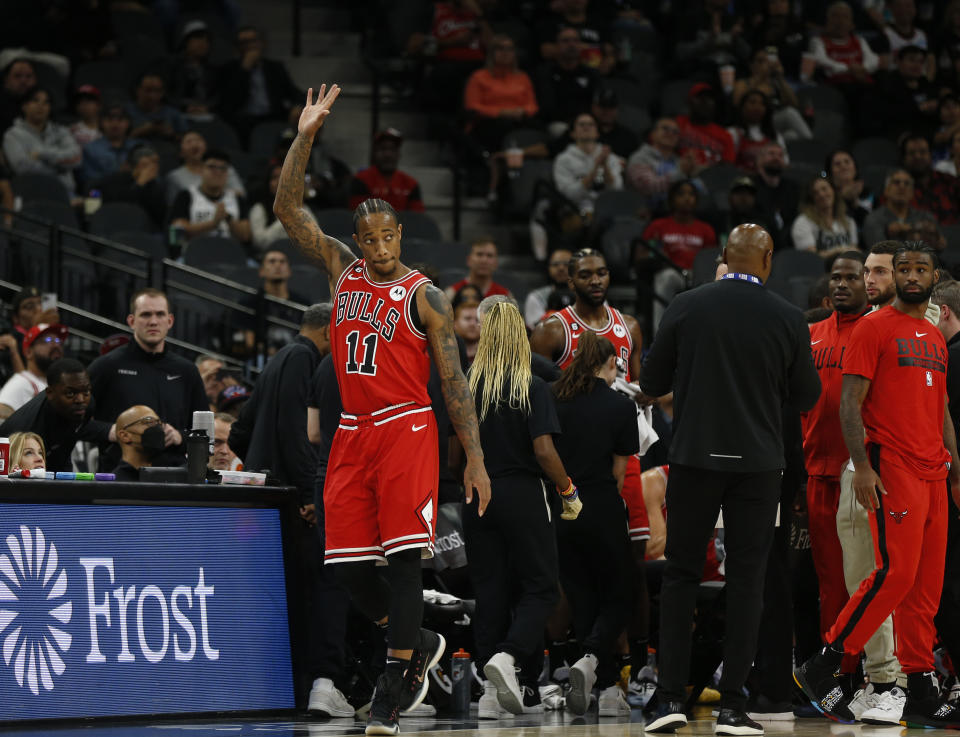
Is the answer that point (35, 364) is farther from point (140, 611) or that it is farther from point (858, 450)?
point (858, 450)

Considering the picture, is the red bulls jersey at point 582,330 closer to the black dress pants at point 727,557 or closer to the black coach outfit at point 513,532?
the black coach outfit at point 513,532

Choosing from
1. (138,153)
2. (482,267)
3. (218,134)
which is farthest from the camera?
(218,134)

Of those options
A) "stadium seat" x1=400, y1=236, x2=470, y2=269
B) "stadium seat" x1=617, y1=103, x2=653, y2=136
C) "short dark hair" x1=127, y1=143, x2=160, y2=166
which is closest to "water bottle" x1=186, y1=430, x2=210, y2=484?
"stadium seat" x1=400, y1=236, x2=470, y2=269

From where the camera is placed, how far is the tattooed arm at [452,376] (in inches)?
246

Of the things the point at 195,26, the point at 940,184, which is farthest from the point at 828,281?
the point at 195,26

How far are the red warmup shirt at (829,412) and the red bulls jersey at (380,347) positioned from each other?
218 cm

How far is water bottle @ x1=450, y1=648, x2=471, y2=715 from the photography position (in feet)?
25.1

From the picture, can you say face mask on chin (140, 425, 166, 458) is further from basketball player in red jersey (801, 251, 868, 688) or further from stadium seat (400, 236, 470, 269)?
stadium seat (400, 236, 470, 269)

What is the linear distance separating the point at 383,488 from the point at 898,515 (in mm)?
2362

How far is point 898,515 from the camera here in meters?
6.79

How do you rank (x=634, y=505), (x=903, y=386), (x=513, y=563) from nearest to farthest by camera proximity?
(x=903, y=386) < (x=513, y=563) < (x=634, y=505)

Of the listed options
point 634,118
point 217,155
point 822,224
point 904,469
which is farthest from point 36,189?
point 904,469

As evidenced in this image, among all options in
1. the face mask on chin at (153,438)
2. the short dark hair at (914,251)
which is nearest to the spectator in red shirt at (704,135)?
the short dark hair at (914,251)

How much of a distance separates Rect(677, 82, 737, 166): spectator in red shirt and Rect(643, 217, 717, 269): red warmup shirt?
190cm
